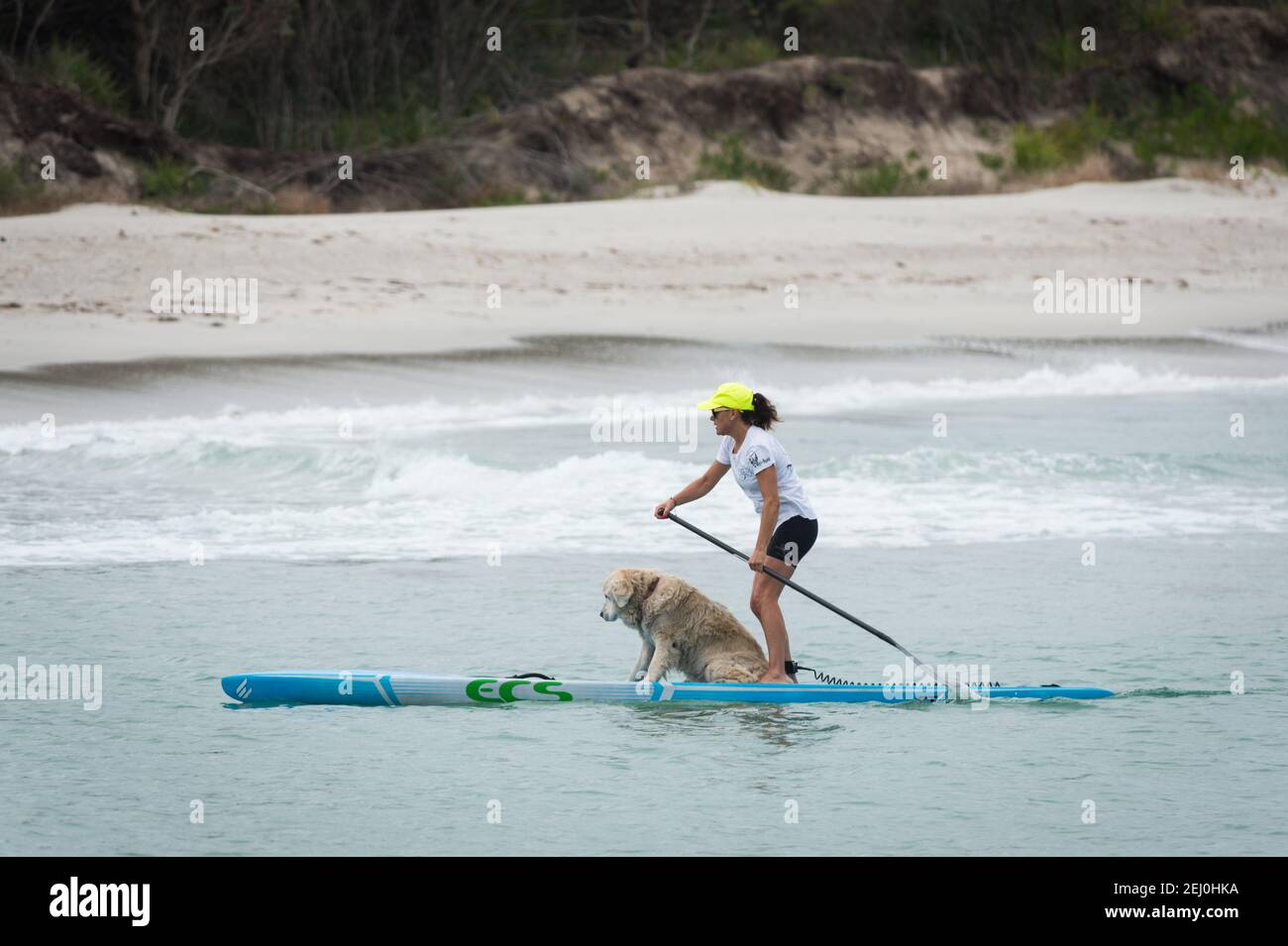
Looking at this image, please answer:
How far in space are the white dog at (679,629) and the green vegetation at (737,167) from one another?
17.9m

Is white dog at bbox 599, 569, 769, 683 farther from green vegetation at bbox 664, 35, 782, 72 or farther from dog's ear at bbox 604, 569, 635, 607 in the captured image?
green vegetation at bbox 664, 35, 782, 72

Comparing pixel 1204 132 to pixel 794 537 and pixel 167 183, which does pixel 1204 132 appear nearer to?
pixel 167 183

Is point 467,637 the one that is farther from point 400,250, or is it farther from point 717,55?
point 717,55

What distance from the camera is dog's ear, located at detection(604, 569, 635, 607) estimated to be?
7574 millimetres

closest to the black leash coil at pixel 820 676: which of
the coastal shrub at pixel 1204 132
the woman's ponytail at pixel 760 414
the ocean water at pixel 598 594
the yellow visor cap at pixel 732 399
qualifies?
the ocean water at pixel 598 594

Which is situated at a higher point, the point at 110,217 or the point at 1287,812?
the point at 110,217

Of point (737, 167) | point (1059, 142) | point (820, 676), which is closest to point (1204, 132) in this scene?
point (1059, 142)

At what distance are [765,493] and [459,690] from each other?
1.78 meters

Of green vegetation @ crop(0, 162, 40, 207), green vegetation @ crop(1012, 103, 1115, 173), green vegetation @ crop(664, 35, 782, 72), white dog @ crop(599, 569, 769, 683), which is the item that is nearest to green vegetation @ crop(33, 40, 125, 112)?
green vegetation @ crop(0, 162, 40, 207)

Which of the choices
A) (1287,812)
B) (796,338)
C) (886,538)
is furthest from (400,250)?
(1287,812)

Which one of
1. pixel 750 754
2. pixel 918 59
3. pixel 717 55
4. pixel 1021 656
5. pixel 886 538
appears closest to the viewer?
pixel 750 754

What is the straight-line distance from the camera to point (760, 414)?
7.75 m
